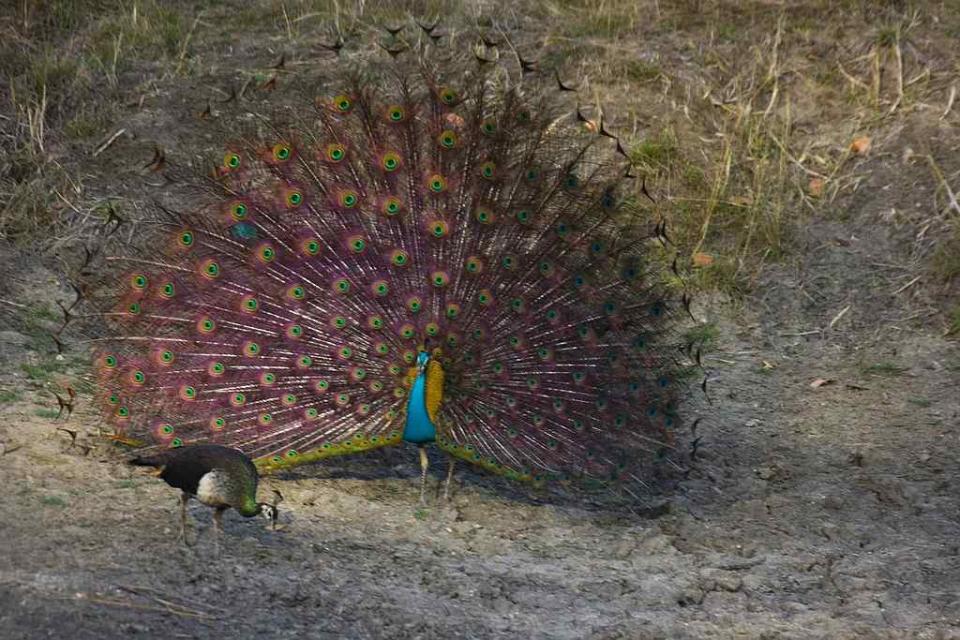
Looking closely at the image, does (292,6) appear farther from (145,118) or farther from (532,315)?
(532,315)

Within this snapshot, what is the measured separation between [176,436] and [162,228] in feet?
2.97

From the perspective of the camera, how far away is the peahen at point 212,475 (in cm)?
433

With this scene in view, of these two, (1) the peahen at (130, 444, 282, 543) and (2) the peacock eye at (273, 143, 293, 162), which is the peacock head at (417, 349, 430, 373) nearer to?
(1) the peahen at (130, 444, 282, 543)

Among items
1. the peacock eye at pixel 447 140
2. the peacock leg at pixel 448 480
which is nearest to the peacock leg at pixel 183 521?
the peacock leg at pixel 448 480

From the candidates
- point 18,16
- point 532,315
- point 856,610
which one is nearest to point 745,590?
point 856,610

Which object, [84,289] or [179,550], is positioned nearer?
[179,550]

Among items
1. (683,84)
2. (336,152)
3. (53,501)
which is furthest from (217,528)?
(683,84)

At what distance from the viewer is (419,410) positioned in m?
4.88

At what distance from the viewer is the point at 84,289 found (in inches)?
199

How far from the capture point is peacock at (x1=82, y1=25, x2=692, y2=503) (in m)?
4.94

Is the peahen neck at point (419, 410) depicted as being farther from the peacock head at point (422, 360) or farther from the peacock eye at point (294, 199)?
the peacock eye at point (294, 199)

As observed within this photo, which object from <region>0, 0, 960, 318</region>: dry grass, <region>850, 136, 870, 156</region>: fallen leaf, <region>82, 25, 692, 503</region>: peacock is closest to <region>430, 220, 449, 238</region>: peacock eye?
<region>82, 25, 692, 503</region>: peacock

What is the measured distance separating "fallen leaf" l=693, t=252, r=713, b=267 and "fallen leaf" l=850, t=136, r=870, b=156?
148 centimetres

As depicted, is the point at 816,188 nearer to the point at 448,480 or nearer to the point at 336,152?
the point at 448,480
